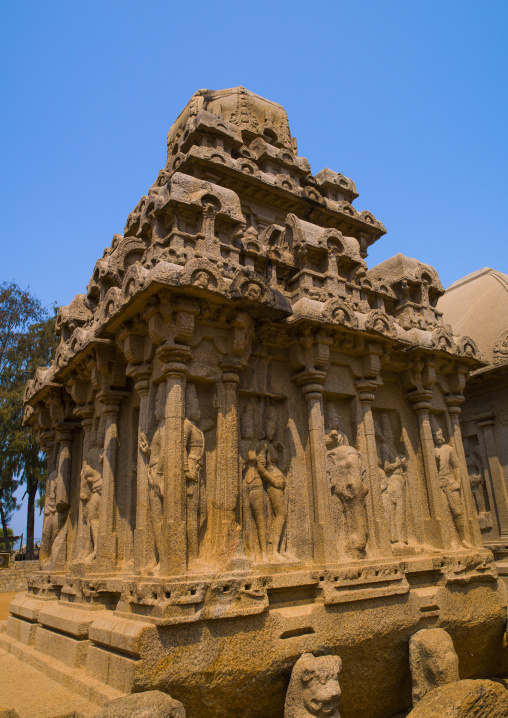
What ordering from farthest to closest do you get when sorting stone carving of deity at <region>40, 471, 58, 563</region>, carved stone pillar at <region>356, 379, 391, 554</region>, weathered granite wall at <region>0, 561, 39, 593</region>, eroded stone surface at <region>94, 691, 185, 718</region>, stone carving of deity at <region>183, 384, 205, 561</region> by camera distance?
weathered granite wall at <region>0, 561, 39, 593</region>, stone carving of deity at <region>40, 471, 58, 563</region>, carved stone pillar at <region>356, 379, 391, 554</region>, stone carving of deity at <region>183, 384, 205, 561</region>, eroded stone surface at <region>94, 691, 185, 718</region>

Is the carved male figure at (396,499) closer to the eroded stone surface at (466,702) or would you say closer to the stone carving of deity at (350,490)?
the stone carving of deity at (350,490)

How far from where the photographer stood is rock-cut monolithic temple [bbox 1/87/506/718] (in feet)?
18.4

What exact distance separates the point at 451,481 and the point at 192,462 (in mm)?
4813

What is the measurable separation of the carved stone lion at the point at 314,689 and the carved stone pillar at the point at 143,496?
1.96m

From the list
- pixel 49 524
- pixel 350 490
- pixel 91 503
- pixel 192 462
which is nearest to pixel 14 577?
pixel 49 524

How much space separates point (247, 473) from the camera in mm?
6676

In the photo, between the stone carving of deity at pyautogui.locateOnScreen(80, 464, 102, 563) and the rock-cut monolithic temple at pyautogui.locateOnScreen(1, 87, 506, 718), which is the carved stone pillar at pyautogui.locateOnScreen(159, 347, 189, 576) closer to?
the rock-cut monolithic temple at pyautogui.locateOnScreen(1, 87, 506, 718)

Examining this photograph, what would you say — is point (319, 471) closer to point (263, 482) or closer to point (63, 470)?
point (263, 482)

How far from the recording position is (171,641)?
16.8ft

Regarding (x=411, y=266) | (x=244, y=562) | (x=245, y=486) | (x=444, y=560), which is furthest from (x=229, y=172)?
(x=444, y=560)

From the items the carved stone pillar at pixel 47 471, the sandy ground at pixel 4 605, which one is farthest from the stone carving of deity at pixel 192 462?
the sandy ground at pixel 4 605

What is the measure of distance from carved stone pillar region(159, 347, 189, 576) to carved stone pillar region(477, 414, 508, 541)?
7.55 metres

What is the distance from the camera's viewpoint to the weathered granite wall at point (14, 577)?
66.8 ft

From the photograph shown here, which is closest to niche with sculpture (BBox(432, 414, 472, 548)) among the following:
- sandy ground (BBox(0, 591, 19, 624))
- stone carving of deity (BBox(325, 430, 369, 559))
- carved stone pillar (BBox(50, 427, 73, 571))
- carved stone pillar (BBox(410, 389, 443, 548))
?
carved stone pillar (BBox(410, 389, 443, 548))
